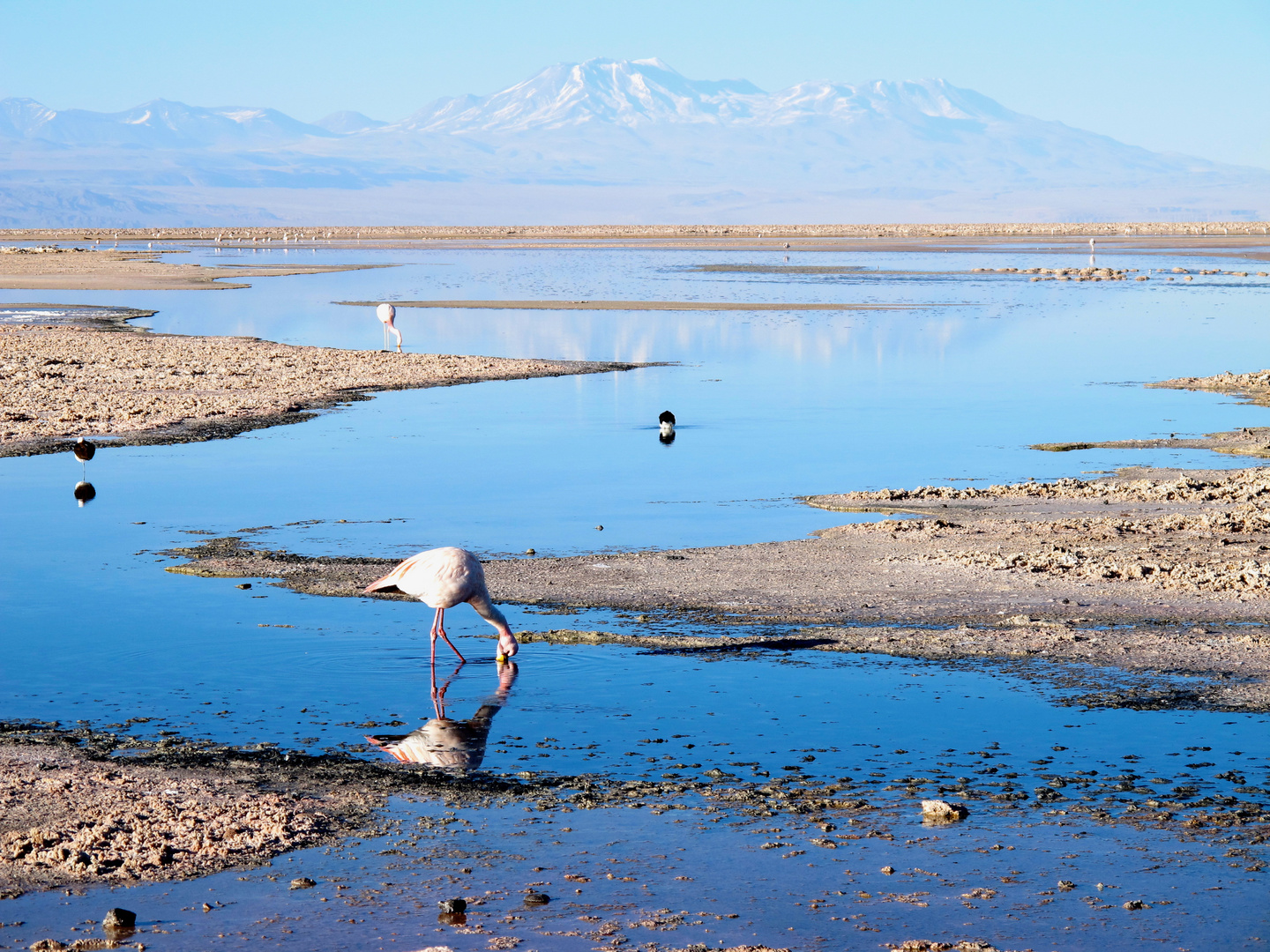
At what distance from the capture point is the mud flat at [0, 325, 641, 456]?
2406 centimetres

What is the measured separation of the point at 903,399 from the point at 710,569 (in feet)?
51.8

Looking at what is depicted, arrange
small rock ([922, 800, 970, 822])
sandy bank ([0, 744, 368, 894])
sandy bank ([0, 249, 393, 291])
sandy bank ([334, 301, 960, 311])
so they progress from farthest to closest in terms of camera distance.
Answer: sandy bank ([0, 249, 393, 291]), sandy bank ([334, 301, 960, 311]), small rock ([922, 800, 970, 822]), sandy bank ([0, 744, 368, 894])

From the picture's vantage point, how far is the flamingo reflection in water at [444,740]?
9.25 m

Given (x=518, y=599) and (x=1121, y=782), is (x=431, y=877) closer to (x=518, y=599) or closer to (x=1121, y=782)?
(x=1121, y=782)

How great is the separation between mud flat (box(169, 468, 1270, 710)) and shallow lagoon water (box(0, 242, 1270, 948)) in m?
0.56

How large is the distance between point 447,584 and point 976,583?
520cm

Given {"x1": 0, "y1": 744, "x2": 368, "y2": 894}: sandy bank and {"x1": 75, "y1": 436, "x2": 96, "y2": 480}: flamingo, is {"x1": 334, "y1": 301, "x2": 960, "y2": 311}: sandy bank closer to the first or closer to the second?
{"x1": 75, "y1": 436, "x2": 96, "y2": 480}: flamingo

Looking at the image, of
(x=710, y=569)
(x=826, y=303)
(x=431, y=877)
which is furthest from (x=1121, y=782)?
(x=826, y=303)

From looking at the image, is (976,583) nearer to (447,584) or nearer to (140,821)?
(447,584)

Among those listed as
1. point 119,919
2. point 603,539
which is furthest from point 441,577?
point 603,539

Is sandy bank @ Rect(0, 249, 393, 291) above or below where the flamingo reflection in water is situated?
above

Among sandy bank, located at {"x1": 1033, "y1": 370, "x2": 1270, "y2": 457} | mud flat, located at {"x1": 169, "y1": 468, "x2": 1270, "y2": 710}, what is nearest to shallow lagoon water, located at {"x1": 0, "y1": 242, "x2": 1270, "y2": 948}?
mud flat, located at {"x1": 169, "y1": 468, "x2": 1270, "y2": 710}

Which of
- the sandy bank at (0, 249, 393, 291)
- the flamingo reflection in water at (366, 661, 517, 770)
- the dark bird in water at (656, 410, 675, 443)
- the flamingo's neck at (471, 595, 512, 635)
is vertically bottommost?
the flamingo reflection in water at (366, 661, 517, 770)

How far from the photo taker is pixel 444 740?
9.63 m
